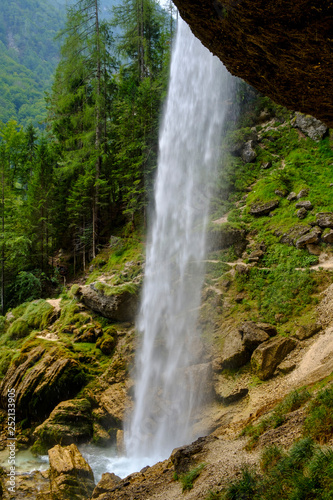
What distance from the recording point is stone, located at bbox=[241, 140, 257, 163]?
17.8 metres

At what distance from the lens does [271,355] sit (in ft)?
29.7

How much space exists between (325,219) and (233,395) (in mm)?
7549

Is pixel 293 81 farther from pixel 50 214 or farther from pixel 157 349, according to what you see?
pixel 50 214

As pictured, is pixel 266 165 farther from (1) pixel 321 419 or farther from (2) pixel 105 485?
(2) pixel 105 485

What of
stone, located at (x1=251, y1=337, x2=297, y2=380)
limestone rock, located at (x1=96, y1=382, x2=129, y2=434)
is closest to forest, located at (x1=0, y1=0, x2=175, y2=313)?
limestone rock, located at (x1=96, y1=382, x2=129, y2=434)

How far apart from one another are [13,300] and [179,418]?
15.4 meters

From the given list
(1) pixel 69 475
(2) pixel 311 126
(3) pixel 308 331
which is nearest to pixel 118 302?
(1) pixel 69 475

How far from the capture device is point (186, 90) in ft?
60.5

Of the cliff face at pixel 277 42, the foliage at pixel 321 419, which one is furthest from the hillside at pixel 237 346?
the cliff face at pixel 277 42

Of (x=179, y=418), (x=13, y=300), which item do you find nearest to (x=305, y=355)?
(x=179, y=418)

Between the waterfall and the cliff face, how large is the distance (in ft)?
28.4

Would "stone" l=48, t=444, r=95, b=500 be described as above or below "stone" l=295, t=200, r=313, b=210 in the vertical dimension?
below

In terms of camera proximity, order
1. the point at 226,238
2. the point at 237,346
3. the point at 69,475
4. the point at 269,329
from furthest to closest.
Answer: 1. the point at 226,238
2. the point at 237,346
3. the point at 269,329
4. the point at 69,475

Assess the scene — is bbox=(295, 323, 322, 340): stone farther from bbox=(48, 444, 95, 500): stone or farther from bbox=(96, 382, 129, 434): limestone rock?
bbox=(48, 444, 95, 500): stone
